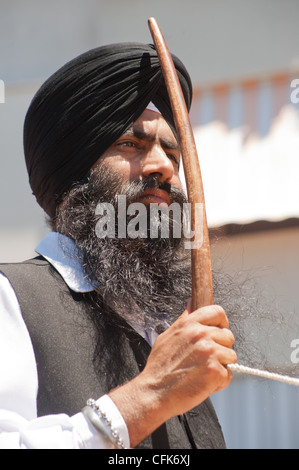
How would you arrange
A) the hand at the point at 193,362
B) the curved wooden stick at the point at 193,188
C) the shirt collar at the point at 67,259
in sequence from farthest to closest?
1. the shirt collar at the point at 67,259
2. the curved wooden stick at the point at 193,188
3. the hand at the point at 193,362

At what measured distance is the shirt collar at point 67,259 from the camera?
2.28 m

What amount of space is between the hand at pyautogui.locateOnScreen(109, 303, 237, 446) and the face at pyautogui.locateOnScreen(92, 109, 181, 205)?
803 mm

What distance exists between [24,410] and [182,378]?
1.38ft

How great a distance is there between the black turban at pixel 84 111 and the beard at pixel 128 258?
79 millimetres

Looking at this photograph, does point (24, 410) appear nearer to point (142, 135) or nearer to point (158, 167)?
point (158, 167)

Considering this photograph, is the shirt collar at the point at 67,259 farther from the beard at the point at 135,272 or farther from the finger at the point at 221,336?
the finger at the point at 221,336

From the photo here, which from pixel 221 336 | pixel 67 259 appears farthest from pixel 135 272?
pixel 221 336

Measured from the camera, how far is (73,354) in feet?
6.66

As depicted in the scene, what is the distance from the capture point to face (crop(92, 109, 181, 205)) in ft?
8.25

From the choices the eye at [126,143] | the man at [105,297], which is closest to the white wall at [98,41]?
the man at [105,297]

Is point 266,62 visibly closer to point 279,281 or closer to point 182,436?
point 279,281

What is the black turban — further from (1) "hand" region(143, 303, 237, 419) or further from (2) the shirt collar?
(1) "hand" region(143, 303, 237, 419)

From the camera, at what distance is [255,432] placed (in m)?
Result: 4.99

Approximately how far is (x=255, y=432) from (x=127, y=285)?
297cm
